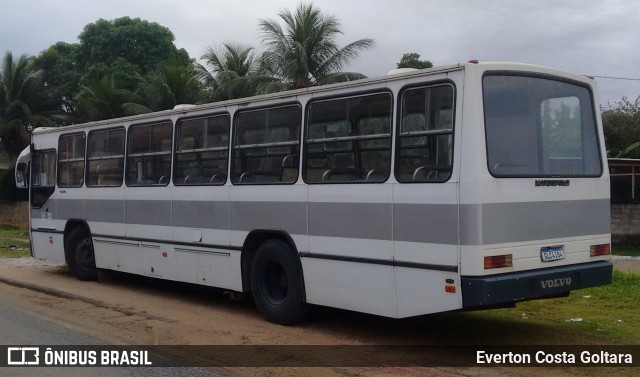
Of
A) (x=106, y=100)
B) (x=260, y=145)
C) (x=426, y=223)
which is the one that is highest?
(x=106, y=100)

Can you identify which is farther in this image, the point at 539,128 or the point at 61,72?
the point at 61,72

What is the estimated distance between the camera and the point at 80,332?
927 centimetres

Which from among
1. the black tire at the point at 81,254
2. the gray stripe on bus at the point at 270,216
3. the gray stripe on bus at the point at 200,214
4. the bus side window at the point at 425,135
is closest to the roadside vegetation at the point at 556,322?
the gray stripe on bus at the point at 270,216

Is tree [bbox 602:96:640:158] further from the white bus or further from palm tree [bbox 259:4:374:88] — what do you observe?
the white bus

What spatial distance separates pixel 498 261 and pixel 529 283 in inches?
17.5

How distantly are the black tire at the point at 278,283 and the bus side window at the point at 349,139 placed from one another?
1070 millimetres

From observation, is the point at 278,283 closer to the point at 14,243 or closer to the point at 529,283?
the point at 529,283

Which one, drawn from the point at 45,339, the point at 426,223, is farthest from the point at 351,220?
the point at 45,339

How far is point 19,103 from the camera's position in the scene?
31078mm

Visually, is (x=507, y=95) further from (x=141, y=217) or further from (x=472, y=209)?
(x=141, y=217)

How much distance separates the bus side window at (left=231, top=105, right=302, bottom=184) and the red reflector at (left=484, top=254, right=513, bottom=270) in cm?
288

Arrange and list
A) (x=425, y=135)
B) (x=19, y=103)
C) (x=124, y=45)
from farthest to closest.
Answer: (x=124, y=45) < (x=19, y=103) < (x=425, y=135)

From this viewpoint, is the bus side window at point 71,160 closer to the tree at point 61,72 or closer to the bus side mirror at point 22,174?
the bus side mirror at point 22,174

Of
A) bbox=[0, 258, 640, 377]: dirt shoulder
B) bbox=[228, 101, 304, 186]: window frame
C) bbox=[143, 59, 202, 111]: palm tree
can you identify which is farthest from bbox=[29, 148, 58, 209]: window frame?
bbox=[143, 59, 202, 111]: palm tree
